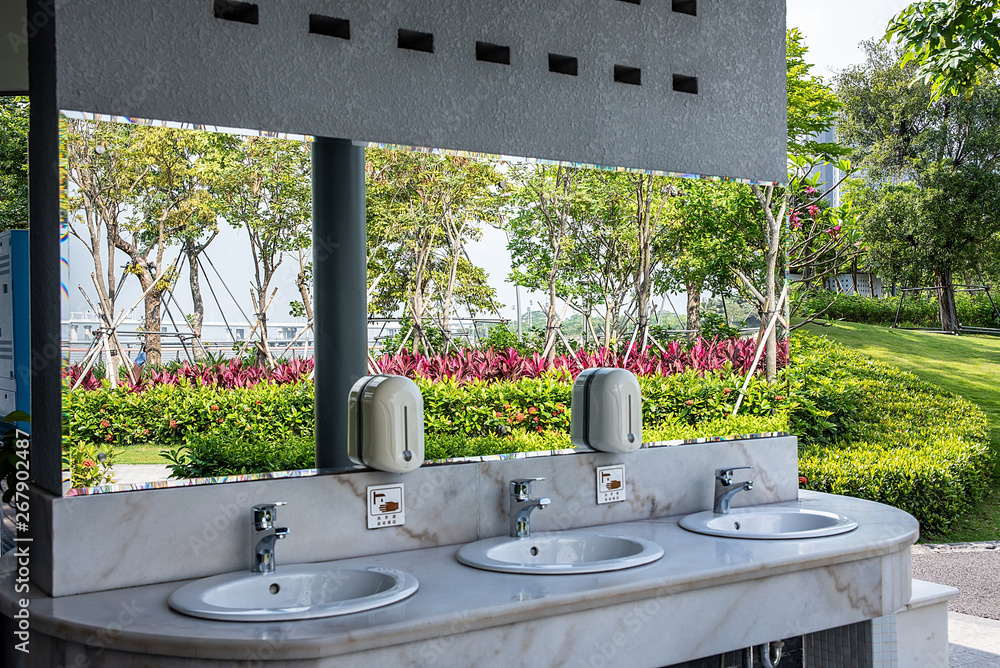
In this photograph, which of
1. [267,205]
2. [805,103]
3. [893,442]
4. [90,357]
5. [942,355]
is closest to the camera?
[90,357]

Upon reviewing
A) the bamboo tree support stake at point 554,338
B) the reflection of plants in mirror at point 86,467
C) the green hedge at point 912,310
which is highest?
the green hedge at point 912,310

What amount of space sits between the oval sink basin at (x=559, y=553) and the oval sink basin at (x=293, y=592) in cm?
26

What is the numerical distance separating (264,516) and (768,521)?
5.47 ft

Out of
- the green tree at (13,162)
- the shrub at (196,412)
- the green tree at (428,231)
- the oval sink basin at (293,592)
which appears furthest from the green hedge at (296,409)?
the green tree at (13,162)

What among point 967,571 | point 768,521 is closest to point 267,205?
point 768,521

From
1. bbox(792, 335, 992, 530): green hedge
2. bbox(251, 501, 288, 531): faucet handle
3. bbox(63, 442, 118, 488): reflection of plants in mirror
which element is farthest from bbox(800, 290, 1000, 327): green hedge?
bbox(63, 442, 118, 488): reflection of plants in mirror

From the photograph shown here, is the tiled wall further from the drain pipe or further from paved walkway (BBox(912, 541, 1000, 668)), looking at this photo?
paved walkway (BBox(912, 541, 1000, 668))

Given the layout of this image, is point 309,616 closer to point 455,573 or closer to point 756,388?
point 455,573

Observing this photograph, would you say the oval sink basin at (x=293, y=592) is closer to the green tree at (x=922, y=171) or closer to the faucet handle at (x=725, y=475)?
the faucet handle at (x=725, y=475)

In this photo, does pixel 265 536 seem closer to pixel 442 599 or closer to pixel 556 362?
pixel 442 599

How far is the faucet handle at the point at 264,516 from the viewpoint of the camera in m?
Result: 2.04

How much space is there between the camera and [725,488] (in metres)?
2.77

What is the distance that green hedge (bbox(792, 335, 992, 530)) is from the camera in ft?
19.0

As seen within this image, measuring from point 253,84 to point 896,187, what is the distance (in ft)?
38.8
